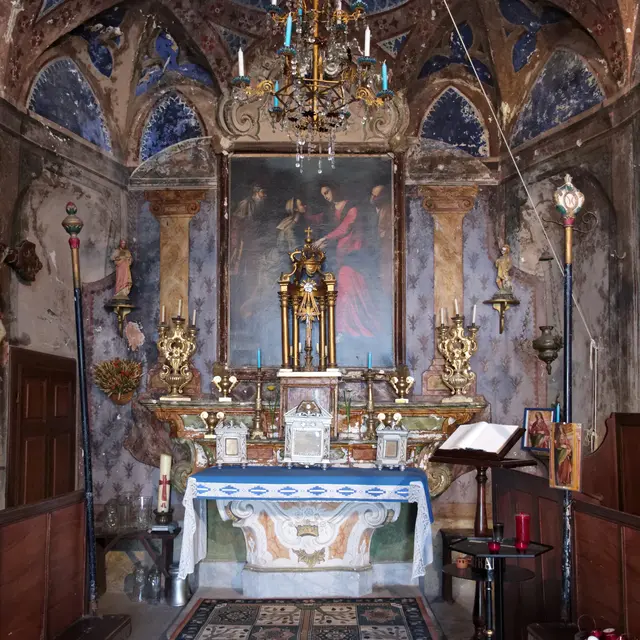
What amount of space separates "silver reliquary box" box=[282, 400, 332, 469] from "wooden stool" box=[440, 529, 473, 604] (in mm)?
1568

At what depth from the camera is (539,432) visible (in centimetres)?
827

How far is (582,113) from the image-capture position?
311 inches

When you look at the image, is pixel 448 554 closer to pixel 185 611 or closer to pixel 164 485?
pixel 185 611

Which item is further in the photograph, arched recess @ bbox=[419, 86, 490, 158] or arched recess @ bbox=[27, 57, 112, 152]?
arched recess @ bbox=[419, 86, 490, 158]

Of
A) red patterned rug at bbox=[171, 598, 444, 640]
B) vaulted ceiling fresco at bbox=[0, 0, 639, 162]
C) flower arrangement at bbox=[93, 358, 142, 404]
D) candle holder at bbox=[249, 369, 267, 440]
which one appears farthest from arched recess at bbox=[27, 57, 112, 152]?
red patterned rug at bbox=[171, 598, 444, 640]

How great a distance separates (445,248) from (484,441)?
145 inches

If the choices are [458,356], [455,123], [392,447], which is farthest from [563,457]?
[455,123]

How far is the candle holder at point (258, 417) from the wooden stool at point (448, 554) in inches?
86.5

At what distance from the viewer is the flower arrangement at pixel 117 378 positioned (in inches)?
346

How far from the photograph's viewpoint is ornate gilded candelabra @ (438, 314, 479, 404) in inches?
336

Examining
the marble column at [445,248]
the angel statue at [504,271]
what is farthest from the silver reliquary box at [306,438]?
the angel statue at [504,271]

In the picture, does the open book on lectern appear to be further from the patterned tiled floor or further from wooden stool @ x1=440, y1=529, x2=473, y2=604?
wooden stool @ x1=440, y1=529, x2=473, y2=604

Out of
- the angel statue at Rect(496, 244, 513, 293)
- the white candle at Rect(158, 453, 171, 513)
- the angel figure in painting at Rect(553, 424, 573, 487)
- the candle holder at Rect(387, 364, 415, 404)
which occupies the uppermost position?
the angel statue at Rect(496, 244, 513, 293)

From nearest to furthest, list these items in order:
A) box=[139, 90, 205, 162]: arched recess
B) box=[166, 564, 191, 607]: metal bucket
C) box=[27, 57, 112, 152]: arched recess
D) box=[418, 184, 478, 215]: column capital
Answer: box=[166, 564, 191, 607]: metal bucket < box=[27, 57, 112, 152]: arched recess < box=[418, 184, 478, 215]: column capital < box=[139, 90, 205, 162]: arched recess
